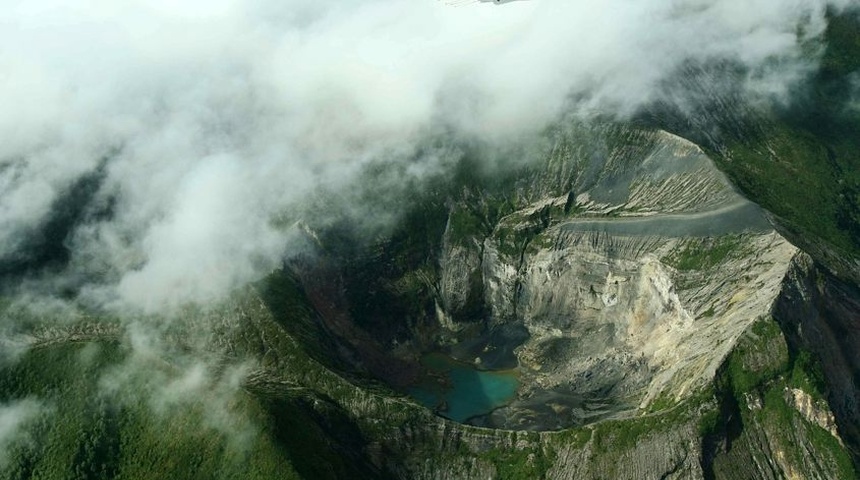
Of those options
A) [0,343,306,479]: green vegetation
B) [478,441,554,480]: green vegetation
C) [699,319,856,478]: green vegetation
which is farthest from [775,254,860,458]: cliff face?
[0,343,306,479]: green vegetation

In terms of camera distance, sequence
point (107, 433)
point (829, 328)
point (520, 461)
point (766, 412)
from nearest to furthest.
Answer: point (766, 412), point (520, 461), point (107, 433), point (829, 328)

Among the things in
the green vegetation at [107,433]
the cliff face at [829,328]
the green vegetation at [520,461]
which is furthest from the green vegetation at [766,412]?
the green vegetation at [107,433]

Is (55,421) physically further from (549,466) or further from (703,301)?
(703,301)

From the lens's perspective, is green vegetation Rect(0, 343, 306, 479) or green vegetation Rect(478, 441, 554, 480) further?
green vegetation Rect(478, 441, 554, 480)

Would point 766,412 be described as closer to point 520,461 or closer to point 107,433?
point 520,461

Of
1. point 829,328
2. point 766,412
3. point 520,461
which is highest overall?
point 520,461

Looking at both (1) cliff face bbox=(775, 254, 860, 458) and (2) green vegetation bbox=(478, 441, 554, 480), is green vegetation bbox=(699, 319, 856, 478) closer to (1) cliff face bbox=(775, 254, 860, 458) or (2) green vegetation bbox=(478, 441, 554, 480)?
(1) cliff face bbox=(775, 254, 860, 458)

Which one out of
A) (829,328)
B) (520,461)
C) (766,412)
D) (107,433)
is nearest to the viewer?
(766,412)

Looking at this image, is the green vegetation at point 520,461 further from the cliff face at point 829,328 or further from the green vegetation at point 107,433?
the cliff face at point 829,328

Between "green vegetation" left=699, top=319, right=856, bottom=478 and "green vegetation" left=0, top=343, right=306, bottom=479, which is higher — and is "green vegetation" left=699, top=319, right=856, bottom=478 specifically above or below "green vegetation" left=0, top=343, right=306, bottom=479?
below

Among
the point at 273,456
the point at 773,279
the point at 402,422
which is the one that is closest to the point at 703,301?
the point at 773,279

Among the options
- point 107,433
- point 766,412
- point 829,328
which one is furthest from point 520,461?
point 107,433

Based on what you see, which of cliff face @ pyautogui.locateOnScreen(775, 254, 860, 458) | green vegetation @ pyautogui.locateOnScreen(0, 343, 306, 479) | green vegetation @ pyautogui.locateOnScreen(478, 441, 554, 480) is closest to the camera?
green vegetation @ pyautogui.locateOnScreen(0, 343, 306, 479)
